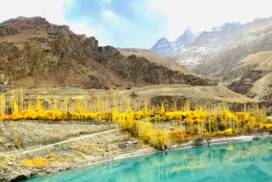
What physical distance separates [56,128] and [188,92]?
74.6 metres

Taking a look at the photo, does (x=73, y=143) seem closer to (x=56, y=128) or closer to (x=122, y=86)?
(x=56, y=128)

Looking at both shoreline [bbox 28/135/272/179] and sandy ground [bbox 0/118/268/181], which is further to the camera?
shoreline [bbox 28/135/272/179]

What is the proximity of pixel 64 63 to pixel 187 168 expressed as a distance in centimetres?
9466

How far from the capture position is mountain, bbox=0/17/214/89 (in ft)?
467

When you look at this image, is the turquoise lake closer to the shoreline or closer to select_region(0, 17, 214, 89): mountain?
the shoreline

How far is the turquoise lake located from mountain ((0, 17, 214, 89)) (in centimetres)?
7399

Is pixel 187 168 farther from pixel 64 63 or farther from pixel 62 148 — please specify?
pixel 64 63

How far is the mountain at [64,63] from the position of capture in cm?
14225

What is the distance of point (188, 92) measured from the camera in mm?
142500

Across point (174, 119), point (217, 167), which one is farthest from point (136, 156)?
point (174, 119)

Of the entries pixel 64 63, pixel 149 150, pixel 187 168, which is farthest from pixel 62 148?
pixel 64 63

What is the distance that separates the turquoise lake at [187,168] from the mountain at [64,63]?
74.0 m

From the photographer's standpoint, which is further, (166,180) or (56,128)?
(56,128)

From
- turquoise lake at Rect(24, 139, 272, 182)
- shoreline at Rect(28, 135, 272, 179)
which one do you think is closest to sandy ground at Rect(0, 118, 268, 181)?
shoreline at Rect(28, 135, 272, 179)
